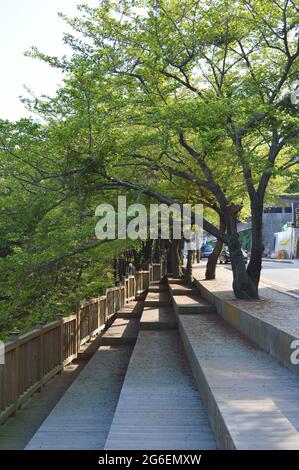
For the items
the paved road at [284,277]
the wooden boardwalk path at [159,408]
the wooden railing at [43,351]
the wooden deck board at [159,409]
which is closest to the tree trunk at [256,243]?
the wooden boardwalk path at [159,408]

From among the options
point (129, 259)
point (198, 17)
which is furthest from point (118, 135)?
point (129, 259)

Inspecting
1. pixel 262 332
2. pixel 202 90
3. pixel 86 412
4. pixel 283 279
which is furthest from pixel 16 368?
pixel 283 279

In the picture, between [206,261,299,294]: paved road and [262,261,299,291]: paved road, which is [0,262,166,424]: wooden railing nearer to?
[206,261,299,294]: paved road

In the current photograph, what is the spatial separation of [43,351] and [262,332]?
12.7 ft

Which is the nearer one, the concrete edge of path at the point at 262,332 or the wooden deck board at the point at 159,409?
the wooden deck board at the point at 159,409

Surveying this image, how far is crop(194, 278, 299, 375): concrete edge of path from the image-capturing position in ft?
24.1

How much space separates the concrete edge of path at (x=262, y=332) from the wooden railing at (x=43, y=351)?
354 cm

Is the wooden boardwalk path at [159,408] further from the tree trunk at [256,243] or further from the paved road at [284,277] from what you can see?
the paved road at [284,277]

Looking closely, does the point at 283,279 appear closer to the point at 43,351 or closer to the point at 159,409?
the point at 43,351

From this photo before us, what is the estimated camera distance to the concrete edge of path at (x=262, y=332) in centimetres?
734

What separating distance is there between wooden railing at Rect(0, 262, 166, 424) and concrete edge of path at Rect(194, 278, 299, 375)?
3544 millimetres

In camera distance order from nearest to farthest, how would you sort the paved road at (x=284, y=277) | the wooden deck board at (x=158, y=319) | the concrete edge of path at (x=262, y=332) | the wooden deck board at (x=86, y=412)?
1. the wooden deck board at (x=86, y=412)
2. the concrete edge of path at (x=262, y=332)
3. the wooden deck board at (x=158, y=319)
4. the paved road at (x=284, y=277)

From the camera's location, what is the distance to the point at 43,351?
9398 mm

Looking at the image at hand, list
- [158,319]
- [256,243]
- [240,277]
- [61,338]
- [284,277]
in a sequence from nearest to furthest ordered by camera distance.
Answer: [61,338], [240,277], [256,243], [158,319], [284,277]
